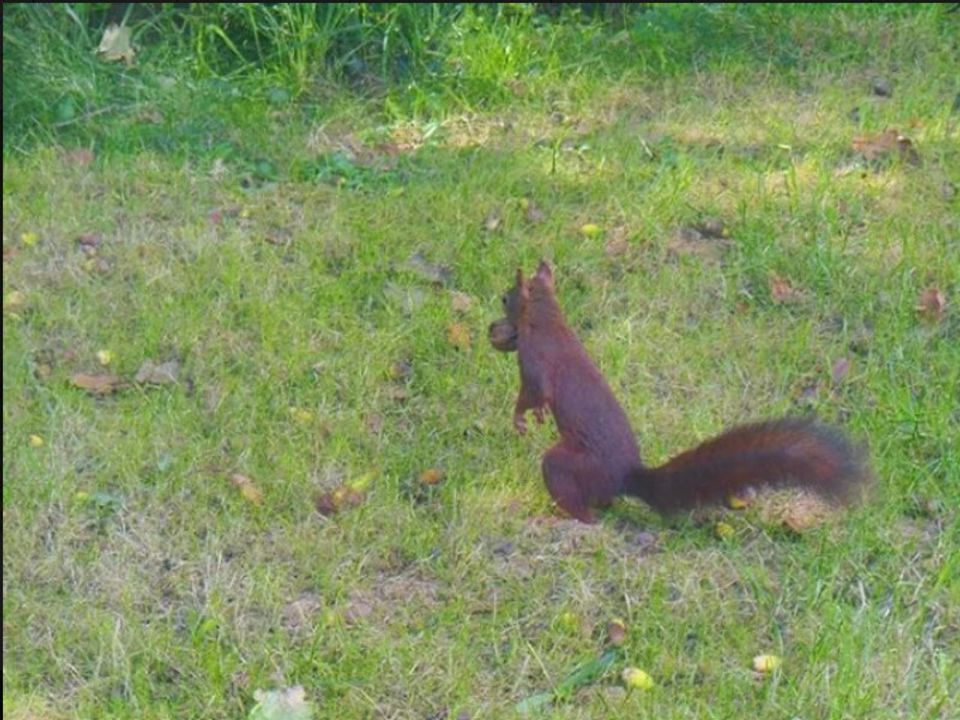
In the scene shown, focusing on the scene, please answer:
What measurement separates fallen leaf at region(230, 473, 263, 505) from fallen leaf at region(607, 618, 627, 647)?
1.00 meters

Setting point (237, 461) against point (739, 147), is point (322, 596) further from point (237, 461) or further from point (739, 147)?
point (739, 147)

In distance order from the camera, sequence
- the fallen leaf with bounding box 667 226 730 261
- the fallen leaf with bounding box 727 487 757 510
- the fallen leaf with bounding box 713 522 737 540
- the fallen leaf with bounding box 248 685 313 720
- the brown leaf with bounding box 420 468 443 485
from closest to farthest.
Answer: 1. the fallen leaf with bounding box 248 685 313 720
2. the fallen leaf with bounding box 727 487 757 510
3. the fallen leaf with bounding box 713 522 737 540
4. the brown leaf with bounding box 420 468 443 485
5. the fallen leaf with bounding box 667 226 730 261

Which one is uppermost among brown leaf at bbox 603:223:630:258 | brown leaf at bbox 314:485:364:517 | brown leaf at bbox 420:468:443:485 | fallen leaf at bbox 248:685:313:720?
brown leaf at bbox 603:223:630:258

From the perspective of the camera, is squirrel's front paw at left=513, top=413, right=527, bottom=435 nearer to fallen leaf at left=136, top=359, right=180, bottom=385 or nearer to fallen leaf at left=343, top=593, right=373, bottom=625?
fallen leaf at left=343, top=593, right=373, bottom=625

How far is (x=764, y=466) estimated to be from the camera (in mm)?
3879

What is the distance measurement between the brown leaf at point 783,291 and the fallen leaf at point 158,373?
1790 mm

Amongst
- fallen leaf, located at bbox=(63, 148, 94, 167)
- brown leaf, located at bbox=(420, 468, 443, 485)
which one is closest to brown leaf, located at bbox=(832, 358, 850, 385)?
brown leaf, located at bbox=(420, 468, 443, 485)

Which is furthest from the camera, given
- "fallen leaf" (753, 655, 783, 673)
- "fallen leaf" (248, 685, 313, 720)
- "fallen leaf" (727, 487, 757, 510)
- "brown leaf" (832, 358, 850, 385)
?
"brown leaf" (832, 358, 850, 385)

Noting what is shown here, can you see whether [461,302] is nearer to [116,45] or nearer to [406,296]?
[406,296]

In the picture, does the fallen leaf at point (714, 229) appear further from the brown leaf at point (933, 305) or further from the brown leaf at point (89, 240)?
the brown leaf at point (89, 240)

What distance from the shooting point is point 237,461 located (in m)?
4.47

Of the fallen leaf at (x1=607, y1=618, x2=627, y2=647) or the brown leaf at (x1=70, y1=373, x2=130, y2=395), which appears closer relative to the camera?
the fallen leaf at (x1=607, y1=618, x2=627, y2=647)

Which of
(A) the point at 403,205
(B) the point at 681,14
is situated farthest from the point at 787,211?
(B) the point at 681,14

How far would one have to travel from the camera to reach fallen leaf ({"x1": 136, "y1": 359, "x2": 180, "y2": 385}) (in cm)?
485
